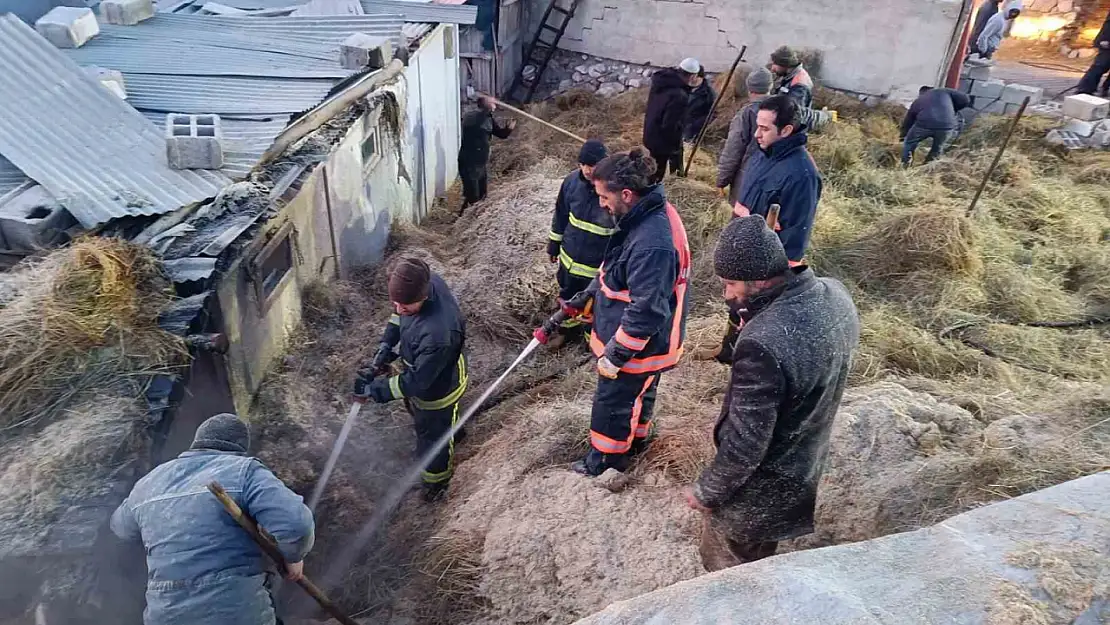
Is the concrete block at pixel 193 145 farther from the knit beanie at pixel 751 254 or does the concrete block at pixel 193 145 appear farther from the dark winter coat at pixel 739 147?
the dark winter coat at pixel 739 147

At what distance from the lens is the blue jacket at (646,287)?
12.8 ft

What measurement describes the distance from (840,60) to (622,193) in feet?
36.2

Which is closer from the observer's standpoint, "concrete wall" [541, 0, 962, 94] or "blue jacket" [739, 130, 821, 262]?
"blue jacket" [739, 130, 821, 262]

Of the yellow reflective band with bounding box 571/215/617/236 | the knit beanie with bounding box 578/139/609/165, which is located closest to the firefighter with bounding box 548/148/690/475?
the yellow reflective band with bounding box 571/215/617/236

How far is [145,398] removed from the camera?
140 inches

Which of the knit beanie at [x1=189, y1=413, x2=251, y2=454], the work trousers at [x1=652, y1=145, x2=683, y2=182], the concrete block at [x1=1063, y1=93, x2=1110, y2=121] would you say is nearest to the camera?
the knit beanie at [x1=189, y1=413, x2=251, y2=454]

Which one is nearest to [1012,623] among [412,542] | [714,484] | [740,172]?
[714,484]

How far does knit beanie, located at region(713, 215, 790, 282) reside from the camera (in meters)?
2.62

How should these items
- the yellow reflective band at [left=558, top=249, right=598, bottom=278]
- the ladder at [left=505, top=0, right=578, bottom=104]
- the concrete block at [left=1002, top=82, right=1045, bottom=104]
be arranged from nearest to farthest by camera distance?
the yellow reflective band at [left=558, top=249, right=598, bottom=278] → the concrete block at [left=1002, top=82, right=1045, bottom=104] → the ladder at [left=505, top=0, right=578, bottom=104]

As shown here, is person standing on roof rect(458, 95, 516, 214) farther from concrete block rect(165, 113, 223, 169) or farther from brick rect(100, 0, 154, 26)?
concrete block rect(165, 113, 223, 169)

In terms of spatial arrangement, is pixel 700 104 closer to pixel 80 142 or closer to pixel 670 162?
pixel 670 162

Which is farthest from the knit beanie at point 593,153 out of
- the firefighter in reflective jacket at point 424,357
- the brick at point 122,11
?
the brick at point 122,11

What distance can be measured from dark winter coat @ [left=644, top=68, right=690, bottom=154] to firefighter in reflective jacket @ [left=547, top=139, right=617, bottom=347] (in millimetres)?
3776

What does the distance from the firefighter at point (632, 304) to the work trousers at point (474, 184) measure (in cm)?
544
